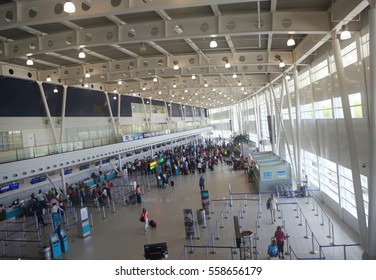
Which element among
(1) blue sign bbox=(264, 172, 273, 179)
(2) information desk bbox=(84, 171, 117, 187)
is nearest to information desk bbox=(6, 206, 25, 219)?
(2) information desk bbox=(84, 171, 117, 187)

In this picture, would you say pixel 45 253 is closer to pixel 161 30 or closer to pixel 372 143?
pixel 161 30

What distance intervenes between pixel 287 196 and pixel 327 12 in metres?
9.94

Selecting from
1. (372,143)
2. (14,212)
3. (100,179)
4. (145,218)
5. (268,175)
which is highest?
(372,143)

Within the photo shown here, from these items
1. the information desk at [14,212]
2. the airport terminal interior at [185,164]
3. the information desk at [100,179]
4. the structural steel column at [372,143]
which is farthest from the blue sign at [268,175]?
the information desk at [14,212]

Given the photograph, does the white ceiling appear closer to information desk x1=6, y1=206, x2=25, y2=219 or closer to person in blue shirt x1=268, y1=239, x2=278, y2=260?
person in blue shirt x1=268, y1=239, x2=278, y2=260

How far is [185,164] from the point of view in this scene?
27469mm

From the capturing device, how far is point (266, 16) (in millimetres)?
10750

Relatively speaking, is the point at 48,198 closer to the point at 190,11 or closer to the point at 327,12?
the point at 190,11

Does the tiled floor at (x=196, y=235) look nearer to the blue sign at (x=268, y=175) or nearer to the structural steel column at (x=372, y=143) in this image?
the structural steel column at (x=372, y=143)

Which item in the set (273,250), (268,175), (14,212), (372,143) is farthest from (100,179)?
(372,143)

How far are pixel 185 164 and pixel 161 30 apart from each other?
17.6 meters

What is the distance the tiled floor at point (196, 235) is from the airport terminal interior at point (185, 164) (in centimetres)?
8

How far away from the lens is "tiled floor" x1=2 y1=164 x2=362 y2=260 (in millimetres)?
9795

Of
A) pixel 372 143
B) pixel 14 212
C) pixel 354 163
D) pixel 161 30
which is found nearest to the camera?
pixel 372 143
